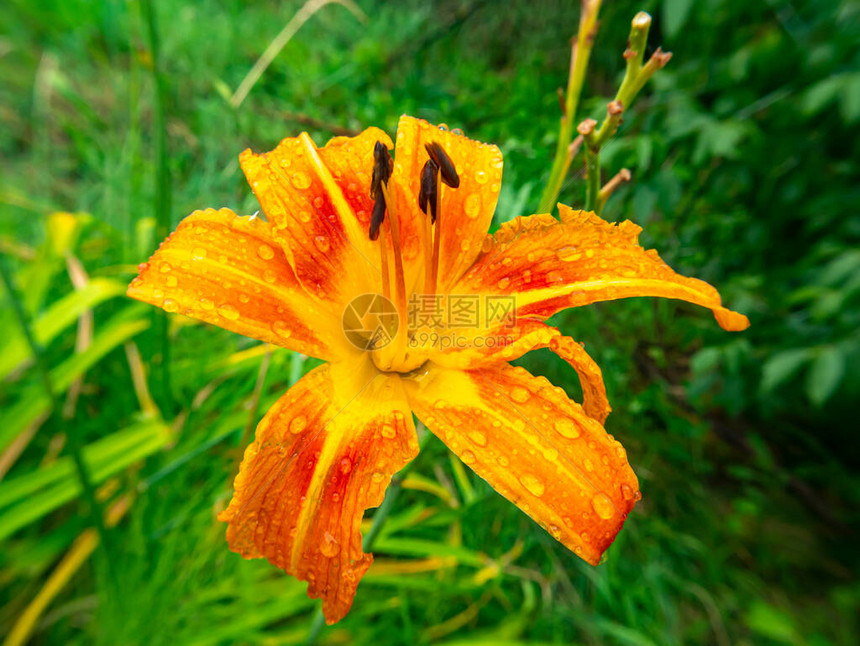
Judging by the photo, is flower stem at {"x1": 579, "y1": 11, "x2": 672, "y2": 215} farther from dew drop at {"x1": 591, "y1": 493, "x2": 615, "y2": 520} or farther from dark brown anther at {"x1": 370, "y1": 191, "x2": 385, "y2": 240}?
dew drop at {"x1": 591, "y1": 493, "x2": 615, "y2": 520}

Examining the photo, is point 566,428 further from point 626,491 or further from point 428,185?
point 428,185

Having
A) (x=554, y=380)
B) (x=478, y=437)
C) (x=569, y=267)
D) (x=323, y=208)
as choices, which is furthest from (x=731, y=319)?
(x=323, y=208)

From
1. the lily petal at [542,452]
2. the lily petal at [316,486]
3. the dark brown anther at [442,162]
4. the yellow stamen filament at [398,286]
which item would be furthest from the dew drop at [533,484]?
the dark brown anther at [442,162]

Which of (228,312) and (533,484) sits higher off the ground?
(228,312)

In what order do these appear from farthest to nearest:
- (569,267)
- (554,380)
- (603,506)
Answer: (554,380), (569,267), (603,506)

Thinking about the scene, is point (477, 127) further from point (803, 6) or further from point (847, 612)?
point (847, 612)

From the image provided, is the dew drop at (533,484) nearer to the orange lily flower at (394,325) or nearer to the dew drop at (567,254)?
the orange lily flower at (394,325)
